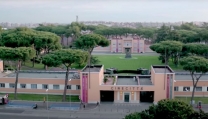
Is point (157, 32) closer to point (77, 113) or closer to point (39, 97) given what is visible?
point (39, 97)

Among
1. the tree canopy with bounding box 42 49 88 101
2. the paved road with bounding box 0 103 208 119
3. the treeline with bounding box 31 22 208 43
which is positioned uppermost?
the treeline with bounding box 31 22 208 43

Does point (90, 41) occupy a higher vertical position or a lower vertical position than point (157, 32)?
lower

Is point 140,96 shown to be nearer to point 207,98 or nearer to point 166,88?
point 166,88

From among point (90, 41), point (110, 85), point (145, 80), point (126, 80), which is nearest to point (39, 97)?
point (110, 85)

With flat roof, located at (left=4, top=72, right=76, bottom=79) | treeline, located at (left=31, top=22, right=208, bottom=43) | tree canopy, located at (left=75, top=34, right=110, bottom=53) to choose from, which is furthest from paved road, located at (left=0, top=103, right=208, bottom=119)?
treeline, located at (left=31, top=22, right=208, bottom=43)

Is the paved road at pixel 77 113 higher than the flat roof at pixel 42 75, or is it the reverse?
the flat roof at pixel 42 75

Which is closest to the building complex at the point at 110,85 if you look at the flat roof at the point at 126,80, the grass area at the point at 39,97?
the flat roof at the point at 126,80

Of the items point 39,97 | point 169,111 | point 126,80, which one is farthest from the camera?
point 126,80

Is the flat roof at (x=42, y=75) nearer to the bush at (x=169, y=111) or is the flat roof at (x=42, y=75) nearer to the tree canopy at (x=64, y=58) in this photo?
the tree canopy at (x=64, y=58)

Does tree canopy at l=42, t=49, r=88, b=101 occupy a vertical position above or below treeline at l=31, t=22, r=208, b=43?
below

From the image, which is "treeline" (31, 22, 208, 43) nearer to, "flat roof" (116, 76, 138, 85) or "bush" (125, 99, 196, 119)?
"flat roof" (116, 76, 138, 85)

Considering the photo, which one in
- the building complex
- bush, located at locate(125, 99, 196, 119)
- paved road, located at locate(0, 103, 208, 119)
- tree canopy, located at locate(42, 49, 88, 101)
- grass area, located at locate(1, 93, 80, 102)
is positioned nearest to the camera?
bush, located at locate(125, 99, 196, 119)

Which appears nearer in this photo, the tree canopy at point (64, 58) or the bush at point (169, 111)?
the bush at point (169, 111)

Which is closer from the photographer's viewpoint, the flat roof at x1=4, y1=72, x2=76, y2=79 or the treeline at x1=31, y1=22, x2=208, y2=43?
the flat roof at x1=4, y1=72, x2=76, y2=79
